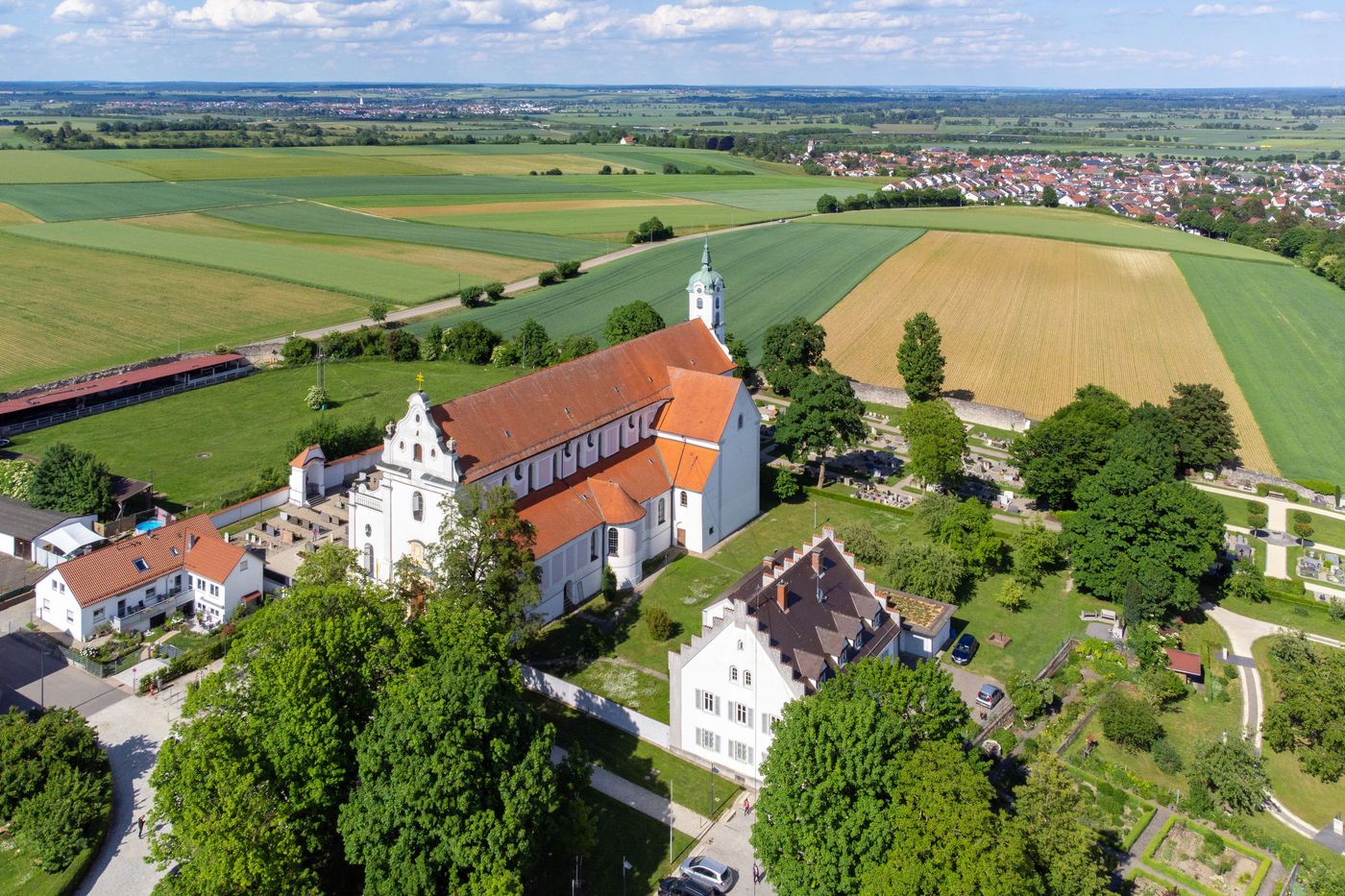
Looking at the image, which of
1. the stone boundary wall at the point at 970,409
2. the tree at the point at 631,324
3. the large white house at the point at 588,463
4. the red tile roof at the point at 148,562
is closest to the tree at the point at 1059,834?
the large white house at the point at 588,463

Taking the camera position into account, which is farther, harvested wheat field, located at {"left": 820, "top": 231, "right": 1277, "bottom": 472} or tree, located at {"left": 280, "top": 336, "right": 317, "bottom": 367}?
tree, located at {"left": 280, "top": 336, "right": 317, "bottom": 367}

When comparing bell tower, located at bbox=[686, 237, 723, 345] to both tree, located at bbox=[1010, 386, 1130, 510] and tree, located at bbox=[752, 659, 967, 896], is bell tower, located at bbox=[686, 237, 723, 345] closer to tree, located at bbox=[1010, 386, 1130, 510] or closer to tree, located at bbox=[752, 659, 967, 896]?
tree, located at bbox=[1010, 386, 1130, 510]

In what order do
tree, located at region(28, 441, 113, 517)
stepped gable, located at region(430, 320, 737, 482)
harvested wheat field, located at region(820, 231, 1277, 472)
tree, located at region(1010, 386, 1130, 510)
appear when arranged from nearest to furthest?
stepped gable, located at region(430, 320, 737, 482), tree, located at region(28, 441, 113, 517), tree, located at region(1010, 386, 1130, 510), harvested wheat field, located at region(820, 231, 1277, 472)

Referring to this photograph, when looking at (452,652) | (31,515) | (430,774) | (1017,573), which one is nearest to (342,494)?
(31,515)

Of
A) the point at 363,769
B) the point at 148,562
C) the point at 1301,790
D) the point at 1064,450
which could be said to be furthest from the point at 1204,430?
the point at 148,562

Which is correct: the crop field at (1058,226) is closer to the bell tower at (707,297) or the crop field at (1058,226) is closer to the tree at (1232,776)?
the bell tower at (707,297)

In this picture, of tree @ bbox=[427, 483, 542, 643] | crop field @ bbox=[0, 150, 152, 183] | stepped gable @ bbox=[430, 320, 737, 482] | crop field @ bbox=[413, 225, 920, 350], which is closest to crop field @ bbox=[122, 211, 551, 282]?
crop field @ bbox=[413, 225, 920, 350]
